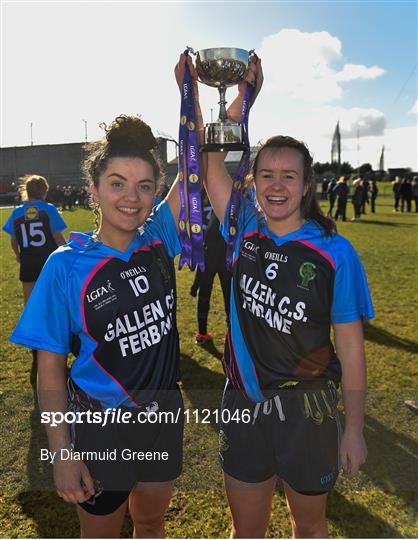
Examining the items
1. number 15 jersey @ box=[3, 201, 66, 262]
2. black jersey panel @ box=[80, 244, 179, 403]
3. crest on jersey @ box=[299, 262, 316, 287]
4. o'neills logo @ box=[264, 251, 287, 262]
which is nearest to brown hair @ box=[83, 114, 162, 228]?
black jersey panel @ box=[80, 244, 179, 403]

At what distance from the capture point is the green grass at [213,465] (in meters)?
2.77

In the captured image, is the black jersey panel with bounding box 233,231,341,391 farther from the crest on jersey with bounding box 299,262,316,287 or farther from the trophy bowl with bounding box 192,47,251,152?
the trophy bowl with bounding box 192,47,251,152

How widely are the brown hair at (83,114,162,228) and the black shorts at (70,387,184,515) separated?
98 centimetres

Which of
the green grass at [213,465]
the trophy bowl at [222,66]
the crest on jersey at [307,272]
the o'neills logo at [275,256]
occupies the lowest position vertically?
the green grass at [213,465]

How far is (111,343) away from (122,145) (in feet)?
2.62

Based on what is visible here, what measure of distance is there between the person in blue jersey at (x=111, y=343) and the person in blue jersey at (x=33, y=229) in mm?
3599

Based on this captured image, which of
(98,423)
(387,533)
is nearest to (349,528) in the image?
(387,533)

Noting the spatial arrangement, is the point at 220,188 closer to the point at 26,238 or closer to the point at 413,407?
the point at 413,407

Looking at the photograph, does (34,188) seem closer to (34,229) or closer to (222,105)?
(34,229)

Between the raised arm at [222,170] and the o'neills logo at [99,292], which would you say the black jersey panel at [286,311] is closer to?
the raised arm at [222,170]

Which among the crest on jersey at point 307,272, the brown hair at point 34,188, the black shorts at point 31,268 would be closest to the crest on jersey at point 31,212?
the brown hair at point 34,188

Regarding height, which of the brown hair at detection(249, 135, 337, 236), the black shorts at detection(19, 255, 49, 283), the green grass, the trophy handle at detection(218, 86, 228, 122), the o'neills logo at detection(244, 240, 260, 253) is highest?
the trophy handle at detection(218, 86, 228, 122)

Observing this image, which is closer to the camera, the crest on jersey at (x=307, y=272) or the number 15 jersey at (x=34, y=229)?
the crest on jersey at (x=307, y=272)

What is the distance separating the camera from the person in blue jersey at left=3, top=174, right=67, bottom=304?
5234 mm
